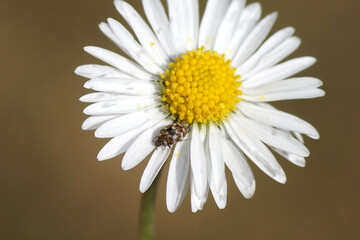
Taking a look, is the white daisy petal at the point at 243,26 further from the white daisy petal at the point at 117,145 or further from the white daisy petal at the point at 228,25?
the white daisy petal at the point at 117,145

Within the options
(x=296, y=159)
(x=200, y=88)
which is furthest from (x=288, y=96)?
(x=200, y=88)

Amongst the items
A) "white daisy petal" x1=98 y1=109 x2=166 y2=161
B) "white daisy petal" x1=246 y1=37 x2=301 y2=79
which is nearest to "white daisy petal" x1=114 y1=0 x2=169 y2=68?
"white daisy petal" x1=98 y1=109 x2=166 y2=161

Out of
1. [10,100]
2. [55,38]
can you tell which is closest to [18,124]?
[10,100]

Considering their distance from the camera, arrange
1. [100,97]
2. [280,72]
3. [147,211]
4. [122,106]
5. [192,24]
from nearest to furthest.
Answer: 1. [100,97]
2. [122,106]
3. [147,211]
4. [280,72]
5. [192,24]

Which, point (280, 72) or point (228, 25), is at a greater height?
point (228, 25)

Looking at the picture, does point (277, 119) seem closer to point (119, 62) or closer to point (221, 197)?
point (221, 197)

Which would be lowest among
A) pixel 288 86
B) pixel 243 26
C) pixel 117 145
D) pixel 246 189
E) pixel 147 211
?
pixel 246 189

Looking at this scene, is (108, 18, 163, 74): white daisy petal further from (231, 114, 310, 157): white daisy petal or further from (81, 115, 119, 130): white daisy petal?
(231, 114, 310, 157): white daisy petal
